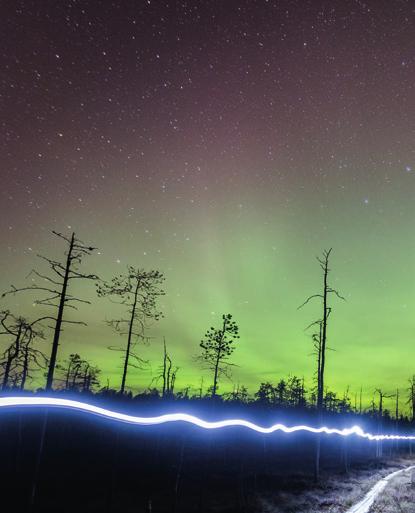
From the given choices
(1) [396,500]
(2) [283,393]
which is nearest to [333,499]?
(1) [396,500]

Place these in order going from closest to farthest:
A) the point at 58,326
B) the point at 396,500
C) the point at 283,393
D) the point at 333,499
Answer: the point at 396,500, the point at 333,499, the point at 58,326, the point at 283,393

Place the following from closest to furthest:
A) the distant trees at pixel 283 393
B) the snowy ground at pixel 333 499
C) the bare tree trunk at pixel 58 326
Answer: the snowy ground at pixel 333 499 < the bare tree trunk at pixel 58 326 < the distant trees at pixel 283 393

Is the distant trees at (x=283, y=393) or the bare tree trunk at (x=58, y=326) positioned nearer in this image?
the bare tree trunk at (x=58, y=326)

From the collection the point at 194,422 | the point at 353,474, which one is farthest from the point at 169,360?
the point at 194,422

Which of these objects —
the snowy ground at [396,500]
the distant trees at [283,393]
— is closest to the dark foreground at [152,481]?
the snowy ground at [396,500]

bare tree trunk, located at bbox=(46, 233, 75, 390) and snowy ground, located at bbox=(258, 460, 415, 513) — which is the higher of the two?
bare tree trunk, located at bbox=(46, 233, 75, 390)

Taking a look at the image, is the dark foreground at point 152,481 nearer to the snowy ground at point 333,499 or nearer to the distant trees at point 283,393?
the snowy ground at point 333,499

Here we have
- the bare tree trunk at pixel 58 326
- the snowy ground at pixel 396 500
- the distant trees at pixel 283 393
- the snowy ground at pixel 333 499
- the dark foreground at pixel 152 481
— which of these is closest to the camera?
the snowy ground at pixel 396 500

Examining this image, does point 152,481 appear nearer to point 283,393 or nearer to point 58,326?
point 58,326

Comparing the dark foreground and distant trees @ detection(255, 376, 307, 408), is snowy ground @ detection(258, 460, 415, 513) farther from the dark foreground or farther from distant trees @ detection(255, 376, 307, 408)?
distant trees @ detection(255, 376, 307, 408)

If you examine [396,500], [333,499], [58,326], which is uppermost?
[58,326]

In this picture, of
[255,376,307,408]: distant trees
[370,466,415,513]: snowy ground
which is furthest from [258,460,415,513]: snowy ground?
[255,376,307,408]: distant trees

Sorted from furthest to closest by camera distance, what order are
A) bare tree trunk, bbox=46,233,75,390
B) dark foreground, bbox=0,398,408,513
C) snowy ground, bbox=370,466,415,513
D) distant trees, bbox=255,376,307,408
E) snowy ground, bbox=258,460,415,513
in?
distant trees, bbox=255,376,307,408
bare tree trunk, bbox=46,233,75,390
dark foreground, bbox=0,398,408,513
snowy ground, bbox=258,460,415,513
snowy ground, bbox=370,466,415,513

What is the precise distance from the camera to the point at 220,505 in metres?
16.0
